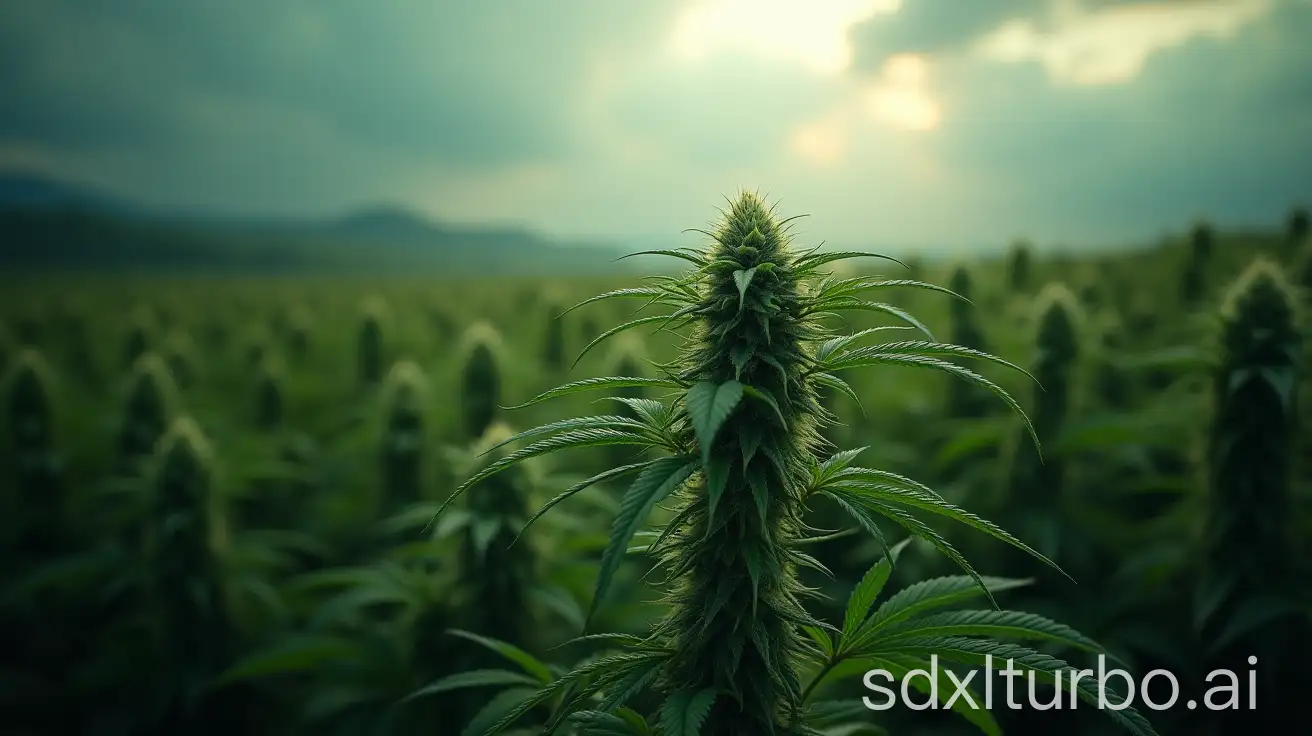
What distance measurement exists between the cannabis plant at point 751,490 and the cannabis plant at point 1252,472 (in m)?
3.21

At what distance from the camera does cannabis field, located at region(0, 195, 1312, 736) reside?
1.64 m

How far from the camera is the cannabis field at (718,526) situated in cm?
164

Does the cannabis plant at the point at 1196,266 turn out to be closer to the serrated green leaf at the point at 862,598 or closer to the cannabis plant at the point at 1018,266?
the cannabis plant at the point at 1018,266

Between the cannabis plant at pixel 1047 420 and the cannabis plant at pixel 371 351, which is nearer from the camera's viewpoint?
the cannabis plant at pixel 1047 420

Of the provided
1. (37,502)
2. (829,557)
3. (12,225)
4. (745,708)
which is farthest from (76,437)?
(12,225)

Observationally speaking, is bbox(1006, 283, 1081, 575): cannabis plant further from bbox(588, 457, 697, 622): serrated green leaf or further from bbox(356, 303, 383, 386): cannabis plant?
bbox(356, 303, 383, 386): cannabis plant

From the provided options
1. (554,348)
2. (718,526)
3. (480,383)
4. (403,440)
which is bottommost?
(403,440)

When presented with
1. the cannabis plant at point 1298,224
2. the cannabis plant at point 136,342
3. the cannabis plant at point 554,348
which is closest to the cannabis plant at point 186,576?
the cannabis plant at point 554,348

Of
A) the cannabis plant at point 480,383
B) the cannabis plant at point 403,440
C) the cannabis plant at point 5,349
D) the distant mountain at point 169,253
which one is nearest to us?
the cannabis plant at point 403,440

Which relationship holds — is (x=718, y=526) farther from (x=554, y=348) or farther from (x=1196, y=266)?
(x=1196, y=266)

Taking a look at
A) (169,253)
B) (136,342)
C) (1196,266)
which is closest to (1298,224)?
(1196,266)

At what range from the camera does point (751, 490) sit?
1627mm

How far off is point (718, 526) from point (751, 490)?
0.38 feet

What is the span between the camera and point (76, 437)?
7668 mm
